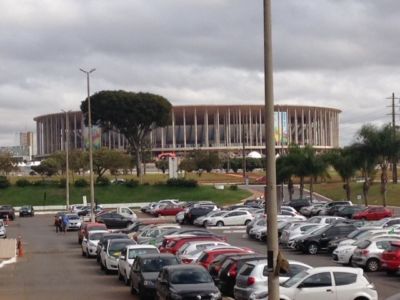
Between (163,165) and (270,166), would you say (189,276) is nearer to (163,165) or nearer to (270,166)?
(270,166)

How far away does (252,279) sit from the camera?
21312 mm

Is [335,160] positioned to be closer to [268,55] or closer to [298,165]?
[298,165]

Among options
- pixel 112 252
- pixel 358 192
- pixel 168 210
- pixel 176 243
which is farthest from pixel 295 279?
pixel 358 192

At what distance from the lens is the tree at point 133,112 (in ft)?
404

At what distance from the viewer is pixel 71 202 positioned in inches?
4094

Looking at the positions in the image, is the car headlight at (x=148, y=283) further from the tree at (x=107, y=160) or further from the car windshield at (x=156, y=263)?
the tree at (x=107, y=160)

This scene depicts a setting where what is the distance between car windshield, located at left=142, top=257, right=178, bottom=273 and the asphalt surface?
5.00 feet

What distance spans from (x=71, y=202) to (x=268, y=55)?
91.6m

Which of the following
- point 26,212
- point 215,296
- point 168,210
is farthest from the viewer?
point 26,212

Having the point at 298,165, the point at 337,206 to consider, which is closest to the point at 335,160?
the point at 298,165

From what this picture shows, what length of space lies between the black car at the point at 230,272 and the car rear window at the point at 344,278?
294cm

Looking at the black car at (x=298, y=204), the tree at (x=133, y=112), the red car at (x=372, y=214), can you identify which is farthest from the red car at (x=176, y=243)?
the tree at (x=133, y=112)

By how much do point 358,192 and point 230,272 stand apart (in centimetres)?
7304

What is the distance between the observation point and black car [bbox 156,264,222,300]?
824 inches
